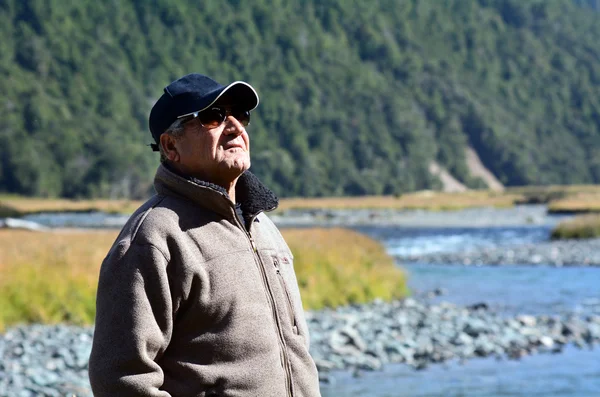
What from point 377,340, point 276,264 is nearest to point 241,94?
point 276,264

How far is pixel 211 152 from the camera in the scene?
3.25 meters

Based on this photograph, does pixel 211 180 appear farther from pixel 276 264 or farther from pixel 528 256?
pixel 528 256

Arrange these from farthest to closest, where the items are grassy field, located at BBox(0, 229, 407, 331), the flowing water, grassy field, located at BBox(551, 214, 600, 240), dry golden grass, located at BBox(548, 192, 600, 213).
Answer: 1. dry golden grass, located at BBox(548, 192, 600, 213)
2. grassy field, located at BBox(551, 214, 600, 240)
3. grassy field, located at BBox(0, 229, 407, 331)
4. the flowing water

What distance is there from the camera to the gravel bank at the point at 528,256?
104 ft

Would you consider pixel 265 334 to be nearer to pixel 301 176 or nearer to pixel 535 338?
pixel 535 338

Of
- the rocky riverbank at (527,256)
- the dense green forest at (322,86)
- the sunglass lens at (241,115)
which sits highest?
the sunglass lens at (241,115)

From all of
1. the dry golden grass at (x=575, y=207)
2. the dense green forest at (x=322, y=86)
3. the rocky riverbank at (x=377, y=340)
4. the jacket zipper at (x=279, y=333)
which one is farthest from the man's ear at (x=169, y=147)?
the dense green forest at (x=322, y=86)

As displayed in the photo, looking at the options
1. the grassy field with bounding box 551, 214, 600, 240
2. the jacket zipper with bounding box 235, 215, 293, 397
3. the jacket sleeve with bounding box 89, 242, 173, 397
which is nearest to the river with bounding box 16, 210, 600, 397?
the grassy field with bounding box 551, 214, 600, 240

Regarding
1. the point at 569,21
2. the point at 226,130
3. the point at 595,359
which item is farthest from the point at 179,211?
the point at 569,21

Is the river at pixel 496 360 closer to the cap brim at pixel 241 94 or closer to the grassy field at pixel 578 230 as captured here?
the grassy field at pixel 578 230

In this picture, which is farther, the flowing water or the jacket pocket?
the flowing water

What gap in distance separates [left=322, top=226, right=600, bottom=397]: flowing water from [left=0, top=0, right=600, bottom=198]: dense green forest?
3202 inches

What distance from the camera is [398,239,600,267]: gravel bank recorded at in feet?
104

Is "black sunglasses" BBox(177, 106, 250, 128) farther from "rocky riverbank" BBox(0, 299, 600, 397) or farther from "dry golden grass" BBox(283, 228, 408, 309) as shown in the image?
"dry golden grass" BBox(283, 228, 408, 309)
